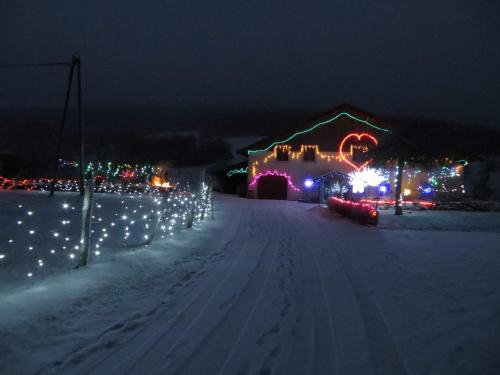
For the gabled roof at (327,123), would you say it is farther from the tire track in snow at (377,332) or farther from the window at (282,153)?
the tire track in snow at (377,332)

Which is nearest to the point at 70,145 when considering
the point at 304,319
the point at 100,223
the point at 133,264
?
the point at 100,223

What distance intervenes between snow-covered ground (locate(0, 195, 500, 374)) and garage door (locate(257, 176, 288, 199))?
23460 millimetres

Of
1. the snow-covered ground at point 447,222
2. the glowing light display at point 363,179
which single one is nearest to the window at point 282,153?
the glowing light display at point 363,179

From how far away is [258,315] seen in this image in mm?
5422

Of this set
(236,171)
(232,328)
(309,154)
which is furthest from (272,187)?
(232,328)

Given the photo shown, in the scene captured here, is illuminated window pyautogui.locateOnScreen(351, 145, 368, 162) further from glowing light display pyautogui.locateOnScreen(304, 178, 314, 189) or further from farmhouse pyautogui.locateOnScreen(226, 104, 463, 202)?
glowing light display pyautogui.locateOnScreen(304, 178, 314, 189)

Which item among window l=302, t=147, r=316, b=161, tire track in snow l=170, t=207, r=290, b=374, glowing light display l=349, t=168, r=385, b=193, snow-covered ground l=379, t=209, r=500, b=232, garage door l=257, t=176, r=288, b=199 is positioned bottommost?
tire track in snow l=170, t=207, r=290, b=374

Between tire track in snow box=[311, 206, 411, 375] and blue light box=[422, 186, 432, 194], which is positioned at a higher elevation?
blue light box=[422, 186, 432, 194]

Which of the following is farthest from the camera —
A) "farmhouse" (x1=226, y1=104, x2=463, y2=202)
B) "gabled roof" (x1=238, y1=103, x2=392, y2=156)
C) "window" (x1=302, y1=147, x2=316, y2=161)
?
"window" (x1=302, y1=147, x2=316, y2=161)

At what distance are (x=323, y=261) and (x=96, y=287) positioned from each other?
14.8ft

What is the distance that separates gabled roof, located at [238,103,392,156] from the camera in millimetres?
32656

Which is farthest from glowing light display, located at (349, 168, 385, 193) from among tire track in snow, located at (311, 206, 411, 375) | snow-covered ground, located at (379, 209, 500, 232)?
tire track in snow, located at (311, 206, 411, 375)

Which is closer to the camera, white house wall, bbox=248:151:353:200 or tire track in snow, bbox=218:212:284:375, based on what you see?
tire track in snow, bbox=218:212:284:375

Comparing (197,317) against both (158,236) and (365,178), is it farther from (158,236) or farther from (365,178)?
(365,178)
